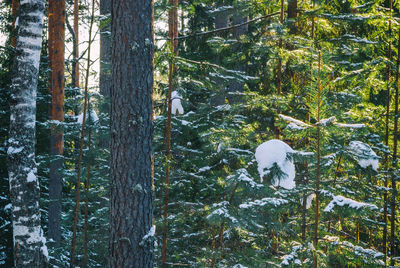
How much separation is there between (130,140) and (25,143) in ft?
5.89

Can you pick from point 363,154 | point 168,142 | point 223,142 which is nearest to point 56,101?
point 168,142

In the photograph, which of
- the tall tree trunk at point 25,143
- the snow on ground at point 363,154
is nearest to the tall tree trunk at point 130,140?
the tall tree trunk at point 25,143

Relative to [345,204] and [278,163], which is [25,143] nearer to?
[278,163]

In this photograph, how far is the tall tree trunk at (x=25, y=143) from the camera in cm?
447

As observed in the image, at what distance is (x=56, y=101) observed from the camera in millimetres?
8680

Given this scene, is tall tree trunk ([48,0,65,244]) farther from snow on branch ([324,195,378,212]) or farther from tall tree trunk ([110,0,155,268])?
snow on branch ([324,195,378,212])

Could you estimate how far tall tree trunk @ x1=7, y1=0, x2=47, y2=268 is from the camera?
4473mm

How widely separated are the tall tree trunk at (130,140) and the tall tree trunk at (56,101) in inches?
202

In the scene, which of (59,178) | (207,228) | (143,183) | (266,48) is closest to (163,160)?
(143,183)

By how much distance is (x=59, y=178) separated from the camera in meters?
8.56

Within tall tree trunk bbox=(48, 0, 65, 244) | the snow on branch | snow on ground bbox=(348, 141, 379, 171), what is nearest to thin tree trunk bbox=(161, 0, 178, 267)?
the snow on branch

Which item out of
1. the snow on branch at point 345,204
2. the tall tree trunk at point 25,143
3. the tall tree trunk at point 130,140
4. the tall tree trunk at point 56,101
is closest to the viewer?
the snow on branch at point 345,204

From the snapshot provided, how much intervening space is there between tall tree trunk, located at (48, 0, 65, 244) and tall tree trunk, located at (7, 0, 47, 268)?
3.88 meters

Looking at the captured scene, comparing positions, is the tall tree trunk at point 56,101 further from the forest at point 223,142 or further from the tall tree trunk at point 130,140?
the tall tree trunk at point 130,140
